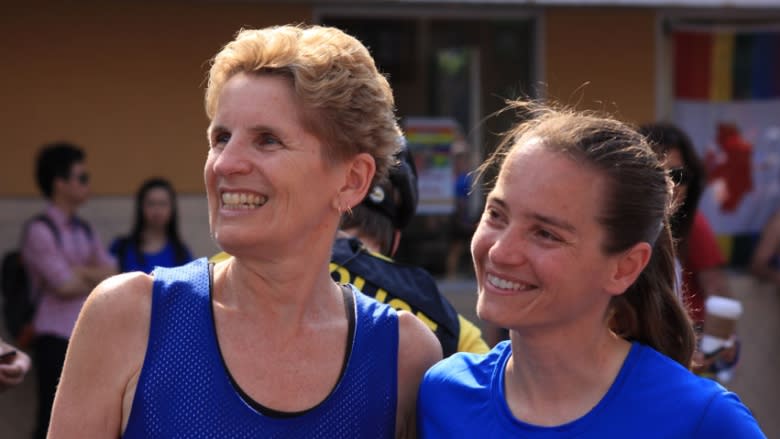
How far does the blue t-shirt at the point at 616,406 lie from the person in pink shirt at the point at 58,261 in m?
3.91

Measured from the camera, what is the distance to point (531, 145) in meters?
2.35

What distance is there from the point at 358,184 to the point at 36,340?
13.1 ft

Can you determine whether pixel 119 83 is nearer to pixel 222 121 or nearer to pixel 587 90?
pixel 587 90

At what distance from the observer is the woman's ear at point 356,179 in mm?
2455

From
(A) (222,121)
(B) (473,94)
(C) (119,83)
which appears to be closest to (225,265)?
(A) (222,121)

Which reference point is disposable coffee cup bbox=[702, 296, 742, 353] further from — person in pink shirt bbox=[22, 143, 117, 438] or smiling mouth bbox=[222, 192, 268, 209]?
person in pink shirt bbox=[22, 143, 117, 438]

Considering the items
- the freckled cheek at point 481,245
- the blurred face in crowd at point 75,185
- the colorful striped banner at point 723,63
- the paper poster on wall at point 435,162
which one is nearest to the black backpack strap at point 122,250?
the blurred face in crowd at point 75,185

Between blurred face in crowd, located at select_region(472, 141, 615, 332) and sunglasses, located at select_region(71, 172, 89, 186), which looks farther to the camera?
sunglasses, located at select_region(71, 172, 89, 186)

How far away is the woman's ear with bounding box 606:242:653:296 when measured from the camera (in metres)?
2.33

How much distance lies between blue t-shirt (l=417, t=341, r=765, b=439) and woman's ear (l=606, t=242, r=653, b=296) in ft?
0.46

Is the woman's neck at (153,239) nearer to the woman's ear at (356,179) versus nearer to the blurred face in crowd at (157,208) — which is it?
the blurred face in crowd at (157,208)

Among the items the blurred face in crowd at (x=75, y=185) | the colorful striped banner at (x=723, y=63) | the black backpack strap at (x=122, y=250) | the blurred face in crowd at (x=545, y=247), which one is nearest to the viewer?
the blurred face in crowd at (x=545, y=247)

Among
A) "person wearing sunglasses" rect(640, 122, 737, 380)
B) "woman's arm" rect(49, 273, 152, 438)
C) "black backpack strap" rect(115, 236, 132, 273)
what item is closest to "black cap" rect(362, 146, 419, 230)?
"woman's arm" rect(49, 273, 152, 438)

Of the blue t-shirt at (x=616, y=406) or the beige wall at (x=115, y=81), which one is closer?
the blue t-shirt at (x=616, y=406)
